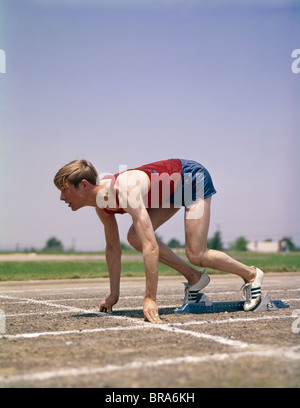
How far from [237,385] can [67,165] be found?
305 cm

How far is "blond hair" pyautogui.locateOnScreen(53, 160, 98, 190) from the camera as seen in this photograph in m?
5.07

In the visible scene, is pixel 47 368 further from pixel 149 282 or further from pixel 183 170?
pixel 183 170

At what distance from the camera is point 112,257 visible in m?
5.75

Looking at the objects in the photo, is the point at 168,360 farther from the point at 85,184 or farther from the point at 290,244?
the point at 290,244

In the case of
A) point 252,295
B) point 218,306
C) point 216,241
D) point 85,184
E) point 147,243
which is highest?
point 85,184

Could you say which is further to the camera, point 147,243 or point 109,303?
point 109,303

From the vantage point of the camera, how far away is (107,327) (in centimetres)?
458

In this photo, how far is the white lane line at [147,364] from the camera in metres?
2.85

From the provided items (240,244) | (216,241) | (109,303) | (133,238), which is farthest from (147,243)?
(240,244)

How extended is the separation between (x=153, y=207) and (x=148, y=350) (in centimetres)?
239

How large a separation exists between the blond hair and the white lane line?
234cm

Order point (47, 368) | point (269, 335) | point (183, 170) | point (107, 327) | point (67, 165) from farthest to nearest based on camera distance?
point (183, 170)
point (67, 165)
point (107, 327)
point (269, 335)
point (47, 368)

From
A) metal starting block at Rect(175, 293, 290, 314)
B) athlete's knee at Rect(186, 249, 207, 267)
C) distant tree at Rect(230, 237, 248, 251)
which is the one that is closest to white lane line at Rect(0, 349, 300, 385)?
athlete's knee at Rect(186, 249, 207, 267)
